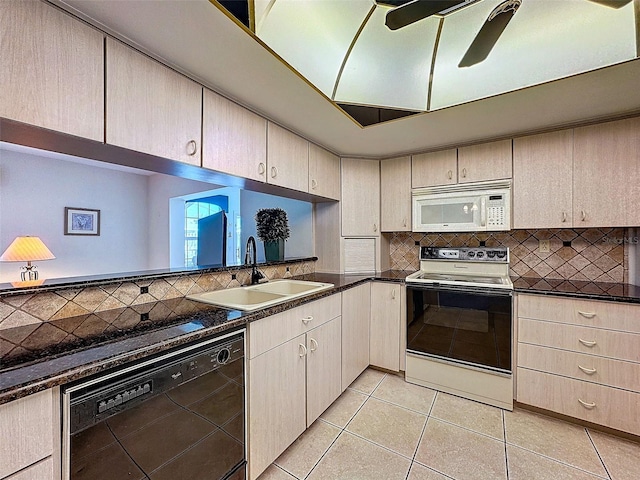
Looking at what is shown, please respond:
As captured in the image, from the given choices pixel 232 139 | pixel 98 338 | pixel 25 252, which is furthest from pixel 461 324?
pixel 25 252

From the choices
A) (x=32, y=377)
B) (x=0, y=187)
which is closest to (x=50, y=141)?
(x=32, y=377)

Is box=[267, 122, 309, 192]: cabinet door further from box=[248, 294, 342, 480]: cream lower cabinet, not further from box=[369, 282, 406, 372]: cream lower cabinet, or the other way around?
box=[369, 282, 406, 372]: cream lower cabinet

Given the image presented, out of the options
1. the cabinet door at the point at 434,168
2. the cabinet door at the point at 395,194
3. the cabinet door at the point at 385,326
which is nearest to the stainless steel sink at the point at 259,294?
the cabinet door at the point at 385,326

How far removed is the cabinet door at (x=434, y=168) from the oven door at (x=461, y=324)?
1.03m

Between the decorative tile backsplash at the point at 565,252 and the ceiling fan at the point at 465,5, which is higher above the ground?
the ceiling fan at the point at 465,5

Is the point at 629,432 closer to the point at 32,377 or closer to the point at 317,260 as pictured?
the point at 317,260

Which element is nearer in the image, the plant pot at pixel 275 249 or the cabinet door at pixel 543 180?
the cabinet door at pixel 543 180

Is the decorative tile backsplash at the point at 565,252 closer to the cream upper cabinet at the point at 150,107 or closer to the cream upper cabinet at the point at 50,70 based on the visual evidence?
the cream upper cabinet at the point at 150,107

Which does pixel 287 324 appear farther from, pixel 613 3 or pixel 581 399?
pixel 613 3

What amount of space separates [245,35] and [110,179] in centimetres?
397

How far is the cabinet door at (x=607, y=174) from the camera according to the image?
193 cm

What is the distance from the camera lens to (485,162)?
2.42 metres

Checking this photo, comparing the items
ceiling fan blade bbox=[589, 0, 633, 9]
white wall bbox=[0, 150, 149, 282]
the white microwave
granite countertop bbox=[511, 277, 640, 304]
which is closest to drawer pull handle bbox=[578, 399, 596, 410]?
granite countertop bbox=[511, 277, 640, 304]

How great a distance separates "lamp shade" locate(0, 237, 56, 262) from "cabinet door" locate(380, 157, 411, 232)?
378cm
